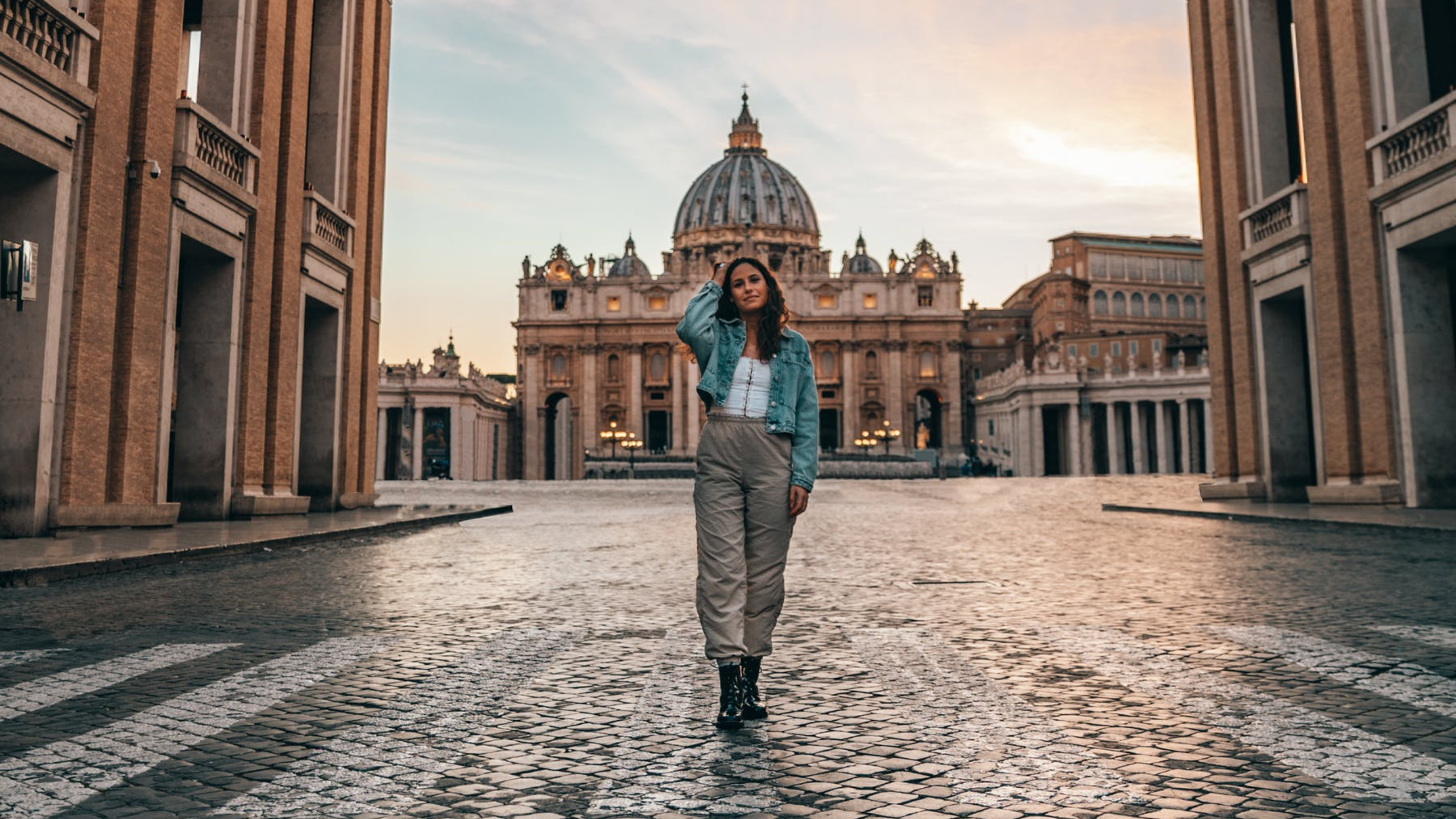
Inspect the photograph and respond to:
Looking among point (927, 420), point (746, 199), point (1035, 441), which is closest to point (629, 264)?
point (746, 199)

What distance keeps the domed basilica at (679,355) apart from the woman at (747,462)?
3707 inches

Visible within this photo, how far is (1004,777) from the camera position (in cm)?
340

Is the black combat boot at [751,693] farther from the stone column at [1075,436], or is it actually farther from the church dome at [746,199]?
the church dome at [746,199]

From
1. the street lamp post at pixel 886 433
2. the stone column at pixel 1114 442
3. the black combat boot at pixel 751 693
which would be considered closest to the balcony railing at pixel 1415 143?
the black combat boot at pixel 751 693

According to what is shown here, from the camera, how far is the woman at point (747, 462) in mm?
4340

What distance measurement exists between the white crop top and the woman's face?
22cm

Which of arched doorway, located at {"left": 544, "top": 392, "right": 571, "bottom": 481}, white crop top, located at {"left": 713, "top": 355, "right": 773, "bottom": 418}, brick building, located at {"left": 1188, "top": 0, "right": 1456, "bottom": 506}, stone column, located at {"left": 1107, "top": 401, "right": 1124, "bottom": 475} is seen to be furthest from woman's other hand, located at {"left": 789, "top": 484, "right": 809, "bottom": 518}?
arched doorway, located at {"left": 544, "top": 392, "right": 571, "bottom": 481}

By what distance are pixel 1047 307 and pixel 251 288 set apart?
95.3m

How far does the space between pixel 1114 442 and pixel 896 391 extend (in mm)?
26726

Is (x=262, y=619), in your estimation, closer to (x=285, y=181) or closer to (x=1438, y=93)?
(x=285, y=181)

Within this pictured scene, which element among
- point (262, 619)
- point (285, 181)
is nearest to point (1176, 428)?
point (285, 181)

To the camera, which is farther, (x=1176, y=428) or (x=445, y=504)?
(x=1176, y=428)

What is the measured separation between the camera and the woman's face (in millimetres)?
4582

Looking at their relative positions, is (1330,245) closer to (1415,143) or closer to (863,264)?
(1415,143)
